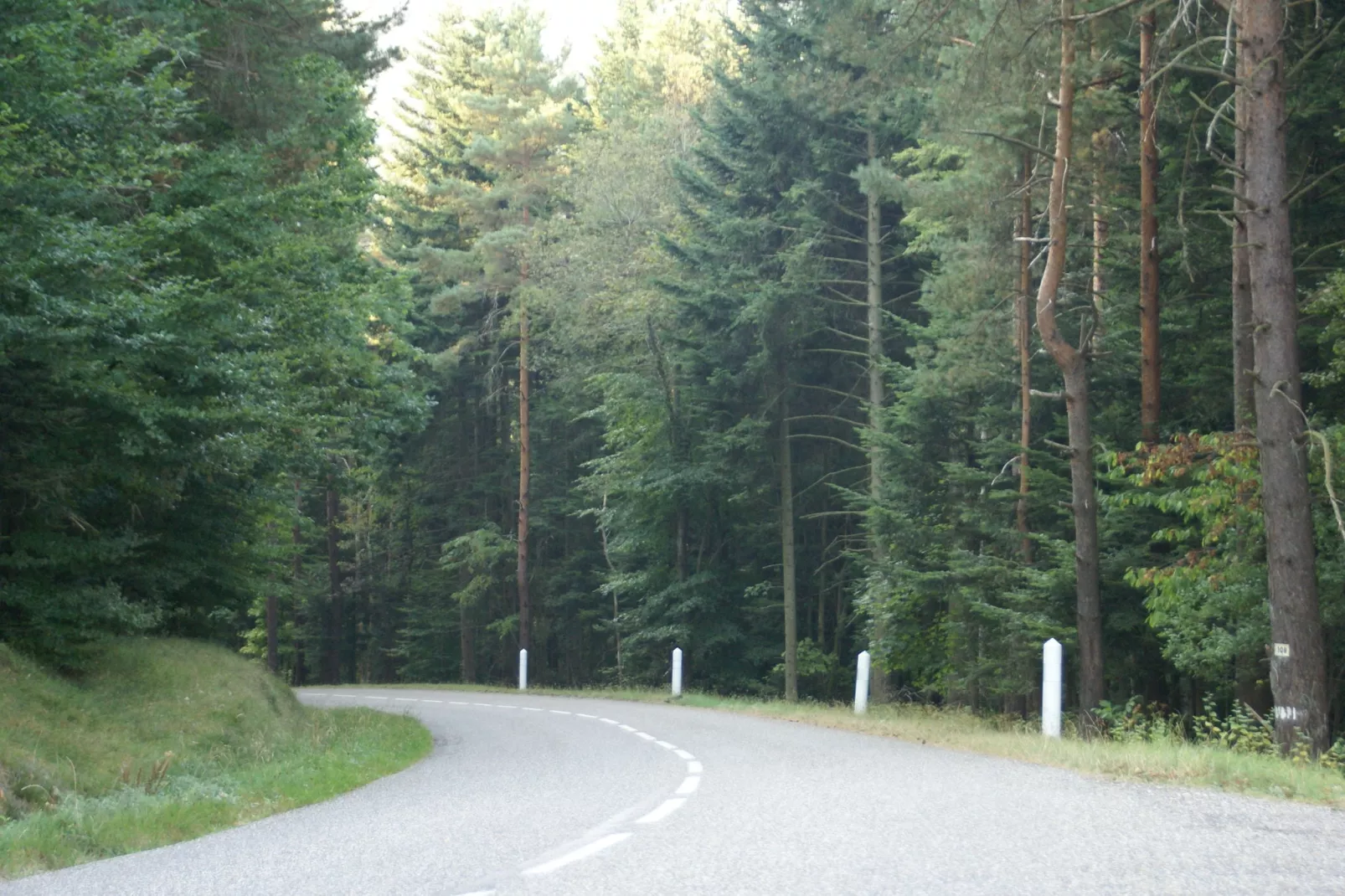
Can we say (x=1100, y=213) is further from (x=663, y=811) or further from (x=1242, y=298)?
(x=663, y=811)

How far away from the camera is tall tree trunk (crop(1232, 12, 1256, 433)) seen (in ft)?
46.9

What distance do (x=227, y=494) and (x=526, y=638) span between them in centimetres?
2229

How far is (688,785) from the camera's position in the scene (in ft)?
34.3

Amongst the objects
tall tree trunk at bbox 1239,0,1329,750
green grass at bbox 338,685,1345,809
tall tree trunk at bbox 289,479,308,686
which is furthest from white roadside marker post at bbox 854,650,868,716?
tall tree trunk at bbox 289,479,308,686

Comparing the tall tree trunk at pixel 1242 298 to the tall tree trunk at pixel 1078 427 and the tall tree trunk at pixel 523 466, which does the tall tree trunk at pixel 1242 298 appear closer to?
the tall tree trunk at pixel 1078 427

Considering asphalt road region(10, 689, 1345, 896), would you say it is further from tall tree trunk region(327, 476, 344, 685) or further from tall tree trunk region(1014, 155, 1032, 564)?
tall tree trunk region(327, 476, 344, 685)

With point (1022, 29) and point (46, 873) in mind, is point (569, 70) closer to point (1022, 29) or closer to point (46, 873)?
point (1022, 29)

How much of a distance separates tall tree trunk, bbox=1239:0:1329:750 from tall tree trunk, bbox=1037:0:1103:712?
3.44 meters

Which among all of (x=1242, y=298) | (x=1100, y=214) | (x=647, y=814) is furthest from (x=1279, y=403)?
(x=647, y=814)

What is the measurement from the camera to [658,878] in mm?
6055

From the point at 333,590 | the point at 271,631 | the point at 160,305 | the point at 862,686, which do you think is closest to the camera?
the point at 160,305

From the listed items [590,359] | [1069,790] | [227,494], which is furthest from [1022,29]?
[590,359]

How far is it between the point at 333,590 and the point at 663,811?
45.7 metres

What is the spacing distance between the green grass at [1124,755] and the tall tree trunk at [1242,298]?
4.71 metres
